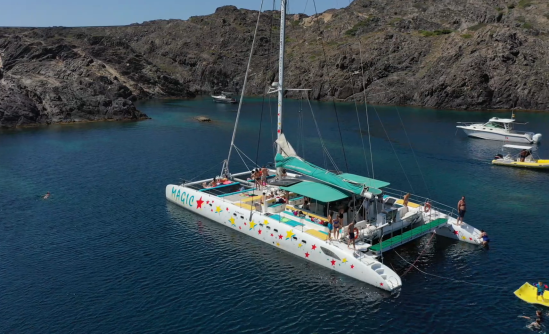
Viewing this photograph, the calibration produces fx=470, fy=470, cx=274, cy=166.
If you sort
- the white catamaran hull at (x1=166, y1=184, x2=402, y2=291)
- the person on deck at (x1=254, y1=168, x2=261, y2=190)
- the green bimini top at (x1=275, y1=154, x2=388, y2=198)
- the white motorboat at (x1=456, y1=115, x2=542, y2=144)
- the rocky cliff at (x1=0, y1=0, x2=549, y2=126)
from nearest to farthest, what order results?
the white catamaran hull at (x1=166, y1=184, x2=402, y2=291), the green bimini top at (x1=275, y1=154, x2=388, y2=198), the person on deck at (x1=254, y1=168, x2=261, y2=190), the white motorboat at (x1=456, y1=115, x2=542, y2=144), the rocky cliff at (x1=0, y1=0, x2=549, y2=126)

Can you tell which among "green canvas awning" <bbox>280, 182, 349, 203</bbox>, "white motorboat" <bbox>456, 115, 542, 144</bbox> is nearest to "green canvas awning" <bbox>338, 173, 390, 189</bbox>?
"green canvas awning" <bbox>280, 182, 349, 203</bbox>

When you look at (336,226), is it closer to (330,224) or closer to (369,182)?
(330,224)

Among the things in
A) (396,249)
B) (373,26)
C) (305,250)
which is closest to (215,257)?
(305,250)

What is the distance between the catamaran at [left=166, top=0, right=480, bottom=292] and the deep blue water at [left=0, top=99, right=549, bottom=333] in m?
0.98

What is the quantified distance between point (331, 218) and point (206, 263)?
9221 mm

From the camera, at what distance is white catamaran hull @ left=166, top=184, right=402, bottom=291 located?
28688 millimetres

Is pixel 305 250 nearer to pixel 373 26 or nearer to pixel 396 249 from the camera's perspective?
pixel 396 249

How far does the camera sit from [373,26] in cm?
19612

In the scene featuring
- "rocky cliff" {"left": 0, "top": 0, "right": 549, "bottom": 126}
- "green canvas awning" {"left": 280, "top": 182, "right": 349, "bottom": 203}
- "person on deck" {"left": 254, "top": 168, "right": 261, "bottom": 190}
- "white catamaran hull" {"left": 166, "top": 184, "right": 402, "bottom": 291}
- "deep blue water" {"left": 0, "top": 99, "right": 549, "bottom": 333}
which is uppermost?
"rocky cliff" {"left": 0, "top": 0, "right": 549, "bottom": 126}

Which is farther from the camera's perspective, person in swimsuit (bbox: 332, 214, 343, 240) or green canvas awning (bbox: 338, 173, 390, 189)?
green canvas awning (bbox: 338, 173, 390, 189)

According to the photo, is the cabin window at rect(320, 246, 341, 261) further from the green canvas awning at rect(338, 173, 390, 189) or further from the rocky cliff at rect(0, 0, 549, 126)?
the rocky cliff at rect(0, 0, 549, 126)

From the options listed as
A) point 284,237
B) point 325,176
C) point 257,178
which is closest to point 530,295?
point 325,176

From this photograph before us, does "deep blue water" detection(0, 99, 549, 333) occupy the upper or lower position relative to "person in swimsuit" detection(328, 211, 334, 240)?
lower

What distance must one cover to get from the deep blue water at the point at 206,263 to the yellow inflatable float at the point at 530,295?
21.5 inches
